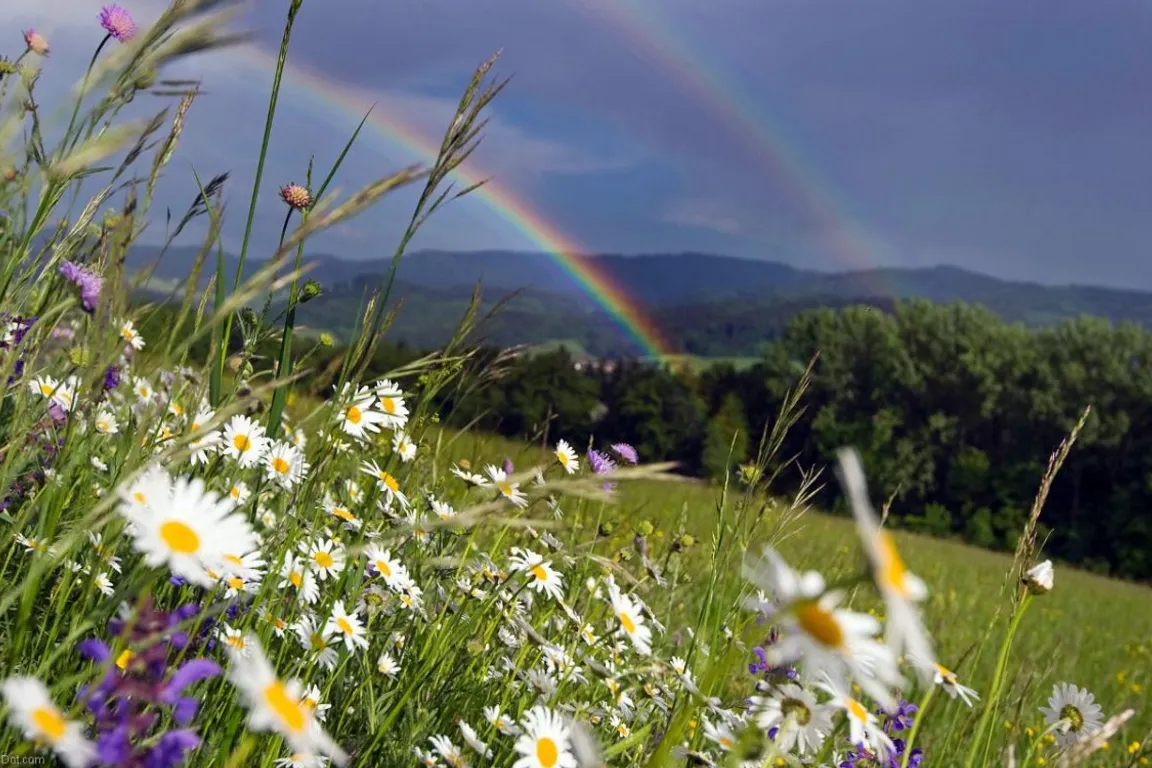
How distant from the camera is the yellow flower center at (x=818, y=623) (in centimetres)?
58

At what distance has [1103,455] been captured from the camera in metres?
36.4

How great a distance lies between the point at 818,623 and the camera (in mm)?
586

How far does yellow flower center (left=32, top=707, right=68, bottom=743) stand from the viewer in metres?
0.61

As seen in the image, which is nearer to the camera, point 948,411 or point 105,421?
point 105,421

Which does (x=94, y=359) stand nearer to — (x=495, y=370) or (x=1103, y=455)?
(x=495, y=370)

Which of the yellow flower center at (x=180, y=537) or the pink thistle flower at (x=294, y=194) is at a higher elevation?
the pink thistle flower at (x=294, y=194)

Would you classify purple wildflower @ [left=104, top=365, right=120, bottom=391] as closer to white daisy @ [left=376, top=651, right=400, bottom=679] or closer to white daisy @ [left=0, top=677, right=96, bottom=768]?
white daisy @ [left=376, top=651, right=400, bottom=679]

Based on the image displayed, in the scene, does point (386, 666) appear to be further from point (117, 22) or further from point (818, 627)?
point (117, 22)

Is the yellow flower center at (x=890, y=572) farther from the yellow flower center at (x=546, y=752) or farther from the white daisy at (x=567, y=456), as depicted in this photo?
the white daisy at (x=567, y=456)

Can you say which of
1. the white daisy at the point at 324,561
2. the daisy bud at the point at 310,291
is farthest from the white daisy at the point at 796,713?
the daisy bud at the point at 310,291

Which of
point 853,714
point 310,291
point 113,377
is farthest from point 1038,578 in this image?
point 113,377

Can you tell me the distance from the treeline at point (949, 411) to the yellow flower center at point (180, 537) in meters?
30.9

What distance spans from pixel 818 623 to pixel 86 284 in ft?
4.03

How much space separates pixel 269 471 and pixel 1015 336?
142ft
